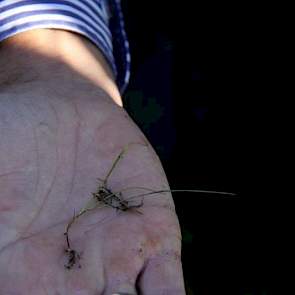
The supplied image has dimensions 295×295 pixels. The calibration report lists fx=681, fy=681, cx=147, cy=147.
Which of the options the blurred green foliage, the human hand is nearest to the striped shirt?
the blurred green foliage

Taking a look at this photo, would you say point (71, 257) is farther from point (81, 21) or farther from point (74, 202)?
point (81, 21)

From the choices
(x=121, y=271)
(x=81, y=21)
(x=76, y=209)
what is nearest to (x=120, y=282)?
(x=121, y=271)

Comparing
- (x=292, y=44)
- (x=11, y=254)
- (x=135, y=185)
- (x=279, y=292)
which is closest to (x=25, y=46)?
(x=135, y=185)

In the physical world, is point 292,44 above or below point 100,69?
above

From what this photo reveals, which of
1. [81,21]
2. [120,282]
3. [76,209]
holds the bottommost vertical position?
[120,282]

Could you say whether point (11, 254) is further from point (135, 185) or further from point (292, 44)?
point (292, 44)
